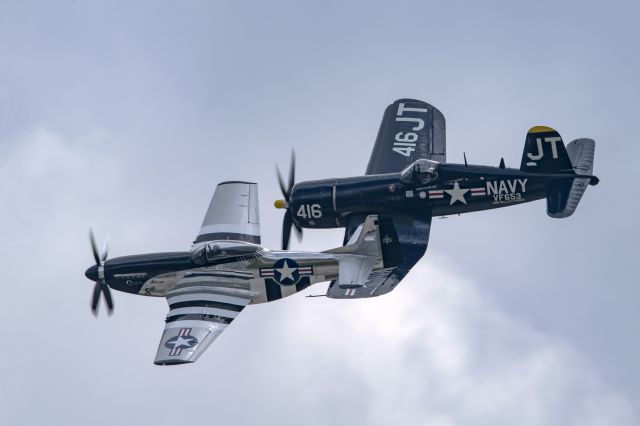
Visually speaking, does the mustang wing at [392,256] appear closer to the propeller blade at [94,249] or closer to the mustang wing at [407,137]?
the mustang wing at [407,137]

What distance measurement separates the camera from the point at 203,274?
57250mm

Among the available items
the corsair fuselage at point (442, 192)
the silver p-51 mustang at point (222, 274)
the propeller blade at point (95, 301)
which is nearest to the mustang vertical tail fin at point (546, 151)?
the corsair fuselage at point (442, 192)

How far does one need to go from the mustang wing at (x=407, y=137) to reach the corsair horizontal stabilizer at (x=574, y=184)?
16.8 ft

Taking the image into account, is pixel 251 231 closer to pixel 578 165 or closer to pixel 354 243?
pixel 354 243

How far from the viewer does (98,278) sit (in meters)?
58.1

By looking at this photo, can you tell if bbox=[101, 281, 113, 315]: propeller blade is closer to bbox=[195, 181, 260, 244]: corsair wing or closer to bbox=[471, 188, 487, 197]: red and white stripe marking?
bbox=[195, 181, 260, 244]: corsair wing

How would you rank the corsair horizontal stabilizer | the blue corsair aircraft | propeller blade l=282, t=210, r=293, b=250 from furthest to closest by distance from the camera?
propeller blade l=282, t=210, r=293, b=250 → the blue corsair aircraft → the corsair horizontal stabilizer

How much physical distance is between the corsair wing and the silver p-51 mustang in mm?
455

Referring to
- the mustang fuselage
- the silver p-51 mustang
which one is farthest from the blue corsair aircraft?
the mustang fuselage

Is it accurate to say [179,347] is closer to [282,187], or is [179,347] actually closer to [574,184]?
[282,187]

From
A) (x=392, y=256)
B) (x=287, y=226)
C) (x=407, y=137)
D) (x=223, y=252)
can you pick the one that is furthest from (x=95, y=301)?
(x=407, y=137)

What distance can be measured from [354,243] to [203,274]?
15.6 feet

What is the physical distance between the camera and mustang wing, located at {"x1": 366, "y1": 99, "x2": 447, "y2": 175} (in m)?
63.1

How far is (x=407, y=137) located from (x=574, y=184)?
7240 mm
